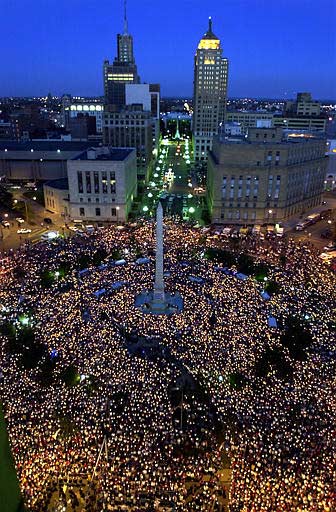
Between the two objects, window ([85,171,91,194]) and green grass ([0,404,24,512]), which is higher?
green grass ([0,404,24,512])

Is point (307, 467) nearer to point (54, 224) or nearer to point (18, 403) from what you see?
point (18, 403)

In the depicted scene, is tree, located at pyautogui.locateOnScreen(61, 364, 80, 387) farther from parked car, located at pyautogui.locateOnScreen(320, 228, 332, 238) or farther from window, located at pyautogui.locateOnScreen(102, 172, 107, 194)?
parked car, located at pyautogui.locateOnScreen(320, 228, 332, 238)

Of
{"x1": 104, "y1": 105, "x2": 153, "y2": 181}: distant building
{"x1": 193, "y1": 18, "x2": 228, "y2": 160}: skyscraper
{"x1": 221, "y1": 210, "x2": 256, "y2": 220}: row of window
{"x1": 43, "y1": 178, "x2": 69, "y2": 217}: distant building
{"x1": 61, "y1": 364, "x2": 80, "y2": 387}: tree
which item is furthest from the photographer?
{"x1": 193, "y1": 18, "x2": 228, "y2": 160}: skyscraper

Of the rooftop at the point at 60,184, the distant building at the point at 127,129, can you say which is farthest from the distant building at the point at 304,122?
the rooftop at the point at 60,184

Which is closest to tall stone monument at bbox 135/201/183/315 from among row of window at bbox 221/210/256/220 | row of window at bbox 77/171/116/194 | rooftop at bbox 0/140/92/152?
row of window at bbox 221/210/256/220

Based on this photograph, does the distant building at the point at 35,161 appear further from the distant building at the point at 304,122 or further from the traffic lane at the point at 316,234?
the distant building at the point at 304,122

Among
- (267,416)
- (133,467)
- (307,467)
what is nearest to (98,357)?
(133,467)
